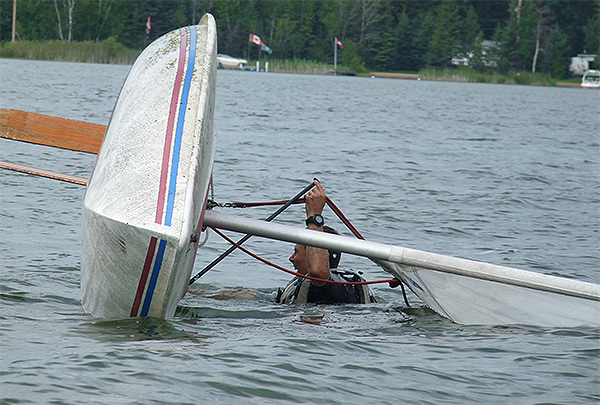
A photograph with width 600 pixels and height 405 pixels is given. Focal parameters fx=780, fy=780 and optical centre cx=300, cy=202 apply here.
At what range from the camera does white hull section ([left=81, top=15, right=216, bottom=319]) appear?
4496 mm

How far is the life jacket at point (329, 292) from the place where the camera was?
19.6ft

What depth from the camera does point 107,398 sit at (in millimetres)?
3713

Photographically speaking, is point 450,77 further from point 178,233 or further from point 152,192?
point 178,233

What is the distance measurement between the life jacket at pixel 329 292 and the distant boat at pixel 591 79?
72594 mm

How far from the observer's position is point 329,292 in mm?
6012

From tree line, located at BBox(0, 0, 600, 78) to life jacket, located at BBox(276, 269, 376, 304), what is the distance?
7725 cm

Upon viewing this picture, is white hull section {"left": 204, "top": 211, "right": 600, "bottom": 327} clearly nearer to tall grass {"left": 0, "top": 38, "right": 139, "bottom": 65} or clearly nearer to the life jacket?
the life jacket

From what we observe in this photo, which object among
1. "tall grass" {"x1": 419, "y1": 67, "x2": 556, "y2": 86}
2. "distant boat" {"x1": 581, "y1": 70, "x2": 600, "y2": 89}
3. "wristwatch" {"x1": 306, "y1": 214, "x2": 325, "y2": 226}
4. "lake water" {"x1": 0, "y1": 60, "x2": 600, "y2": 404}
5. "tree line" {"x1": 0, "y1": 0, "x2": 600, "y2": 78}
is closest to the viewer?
"lake water" {"x1": 0, "y1": 60, "x2": 600, "y2": 404}

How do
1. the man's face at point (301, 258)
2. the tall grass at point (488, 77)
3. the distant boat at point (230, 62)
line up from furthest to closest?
the distant boat at point (230, 62)
the tall grass at point (488, 77)
the man's face at point (301, 258)

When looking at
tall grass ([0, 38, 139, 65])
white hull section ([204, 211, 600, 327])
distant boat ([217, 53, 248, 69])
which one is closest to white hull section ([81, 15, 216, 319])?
white hull section ([204, 211, 600, 327])

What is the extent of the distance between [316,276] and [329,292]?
1.30ft

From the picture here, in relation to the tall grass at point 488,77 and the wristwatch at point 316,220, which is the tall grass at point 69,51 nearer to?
the tall grass at point 488,77

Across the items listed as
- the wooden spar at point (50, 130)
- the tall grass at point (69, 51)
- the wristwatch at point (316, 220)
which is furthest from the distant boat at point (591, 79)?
the wristwatch at point (316, 220)

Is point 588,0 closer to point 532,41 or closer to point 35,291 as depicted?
point 532,41
